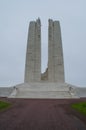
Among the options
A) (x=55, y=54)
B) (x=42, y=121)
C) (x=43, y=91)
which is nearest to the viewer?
(x=42, y=121)

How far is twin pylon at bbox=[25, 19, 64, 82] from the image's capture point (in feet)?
100

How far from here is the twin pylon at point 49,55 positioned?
30.5 meters

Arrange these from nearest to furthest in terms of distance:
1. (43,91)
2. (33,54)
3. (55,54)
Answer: (43,91)
(55,54)
(33,54)

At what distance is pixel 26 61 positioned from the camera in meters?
31.3

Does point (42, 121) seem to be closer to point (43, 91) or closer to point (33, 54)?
point (43, 91)

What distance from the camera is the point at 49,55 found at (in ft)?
103

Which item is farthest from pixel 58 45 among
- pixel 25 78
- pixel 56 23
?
pixel 25 78

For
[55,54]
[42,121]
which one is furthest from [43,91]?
[42,121]

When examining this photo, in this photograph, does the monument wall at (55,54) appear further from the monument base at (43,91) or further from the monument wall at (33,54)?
the monument base at (43,91)

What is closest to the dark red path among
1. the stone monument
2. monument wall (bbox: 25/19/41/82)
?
the stone monument

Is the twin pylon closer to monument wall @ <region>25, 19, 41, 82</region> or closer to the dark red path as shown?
monument wall @ <region>25, 19, 41, 82</region>

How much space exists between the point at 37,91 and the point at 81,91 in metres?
6.13

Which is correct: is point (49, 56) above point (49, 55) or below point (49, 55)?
below

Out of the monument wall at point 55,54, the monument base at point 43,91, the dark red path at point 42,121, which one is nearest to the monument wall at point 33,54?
the monument wall at point 55,54
